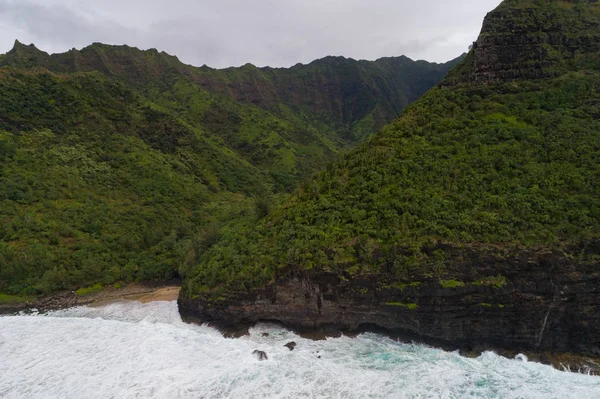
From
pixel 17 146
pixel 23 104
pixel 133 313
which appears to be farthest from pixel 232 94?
pixel 133 313

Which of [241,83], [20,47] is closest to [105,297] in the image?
[20,47]

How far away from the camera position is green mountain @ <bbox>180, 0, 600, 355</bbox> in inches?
1089

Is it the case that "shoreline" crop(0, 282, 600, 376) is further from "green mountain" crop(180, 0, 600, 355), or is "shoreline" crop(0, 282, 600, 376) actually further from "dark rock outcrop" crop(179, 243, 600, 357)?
"green mountain" crop(180, 0, 600, 355)

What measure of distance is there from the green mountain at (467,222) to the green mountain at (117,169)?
11.3 m

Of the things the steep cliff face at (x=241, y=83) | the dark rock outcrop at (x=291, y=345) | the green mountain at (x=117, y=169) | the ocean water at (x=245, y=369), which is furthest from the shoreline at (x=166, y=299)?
the steep cliff face at (x=241, y=83)

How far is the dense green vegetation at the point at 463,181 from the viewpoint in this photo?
97.5 ft

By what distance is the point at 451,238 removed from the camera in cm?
2975

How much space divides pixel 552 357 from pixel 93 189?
217ft

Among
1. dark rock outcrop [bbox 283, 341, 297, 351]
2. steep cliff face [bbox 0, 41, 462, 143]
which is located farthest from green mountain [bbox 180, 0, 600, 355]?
steep cliff face [bbox 0, 41, 462, 143]

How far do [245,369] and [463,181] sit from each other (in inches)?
1021

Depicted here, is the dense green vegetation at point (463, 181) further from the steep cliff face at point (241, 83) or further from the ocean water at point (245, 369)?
the steep cliff face at point (241, 83)

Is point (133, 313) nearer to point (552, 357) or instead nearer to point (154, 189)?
point (154, 189)

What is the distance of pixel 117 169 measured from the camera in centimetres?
6800

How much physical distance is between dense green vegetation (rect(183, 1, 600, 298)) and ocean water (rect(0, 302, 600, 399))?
5.90 m
